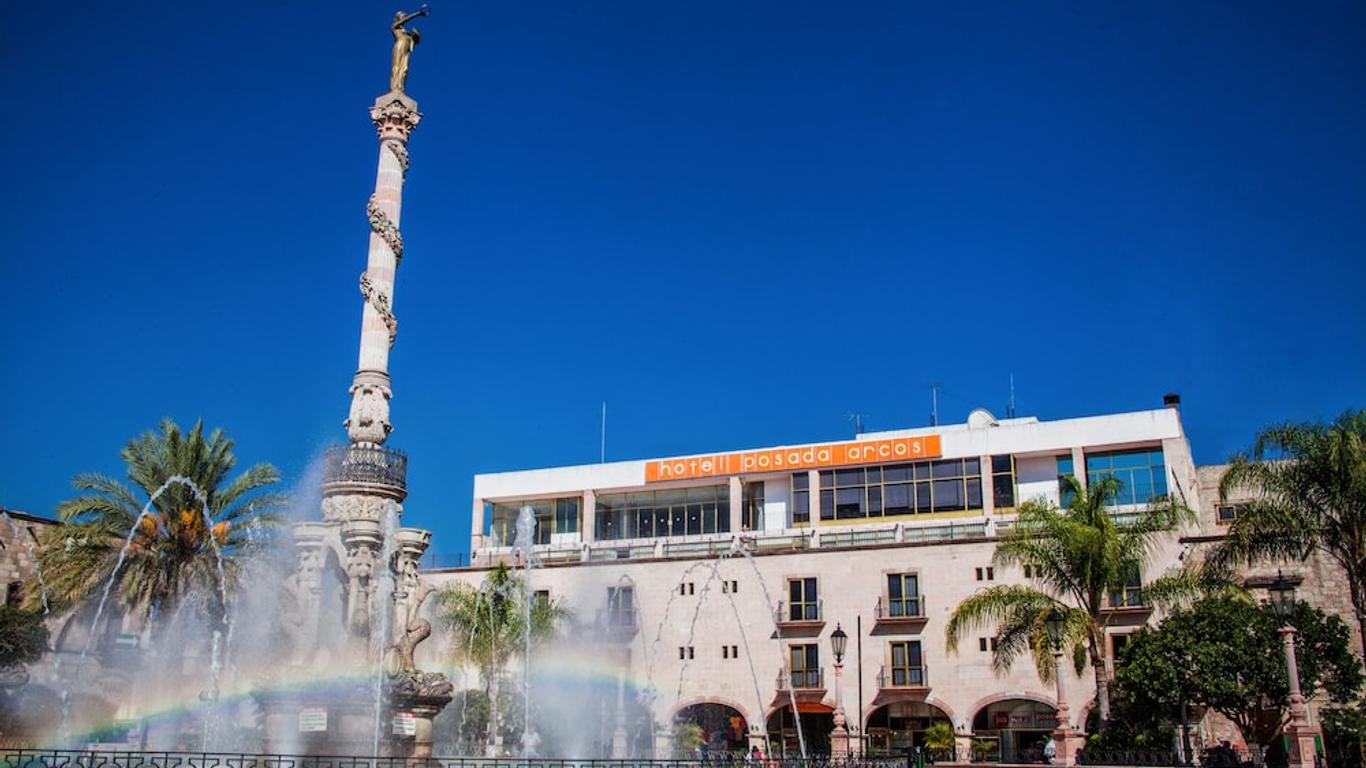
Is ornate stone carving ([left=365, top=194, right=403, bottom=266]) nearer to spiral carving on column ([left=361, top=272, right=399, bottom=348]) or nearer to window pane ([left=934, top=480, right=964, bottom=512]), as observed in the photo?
spiral carving on column ([left=361, top=272, right=399, bottom=348])

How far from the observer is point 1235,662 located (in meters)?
33.3

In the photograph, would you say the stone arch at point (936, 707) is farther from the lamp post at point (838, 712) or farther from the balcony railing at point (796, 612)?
the lamp post at point (838, 712)

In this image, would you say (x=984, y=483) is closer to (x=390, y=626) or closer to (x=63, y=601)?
(x=390, y=626)

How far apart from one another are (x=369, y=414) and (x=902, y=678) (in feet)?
83.1

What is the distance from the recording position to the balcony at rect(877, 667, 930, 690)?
4431 centimetres

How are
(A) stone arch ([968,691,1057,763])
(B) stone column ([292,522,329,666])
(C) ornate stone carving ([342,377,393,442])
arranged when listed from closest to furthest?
(B) stone column ([292,522,329,666])
(C) ornate stone carving ([342,377,393,442])
(A) stone arch ([968,691,1057,763])

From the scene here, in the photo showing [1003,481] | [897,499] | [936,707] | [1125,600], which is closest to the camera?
[1125,600]

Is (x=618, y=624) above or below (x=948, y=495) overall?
below

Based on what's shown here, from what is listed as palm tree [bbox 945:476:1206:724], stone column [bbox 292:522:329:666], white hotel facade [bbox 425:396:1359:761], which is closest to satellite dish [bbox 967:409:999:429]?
white hotel facade [bbox 425:396:1359:761]

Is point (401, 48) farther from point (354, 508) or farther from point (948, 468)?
point (948, 468)

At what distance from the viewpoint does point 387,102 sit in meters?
30.5

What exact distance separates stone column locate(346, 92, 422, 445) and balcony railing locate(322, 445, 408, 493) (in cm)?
57

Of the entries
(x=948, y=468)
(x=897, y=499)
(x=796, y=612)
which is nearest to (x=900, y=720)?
(x=796, y=612)

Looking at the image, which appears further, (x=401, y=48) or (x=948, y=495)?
(x=948, y=495)
